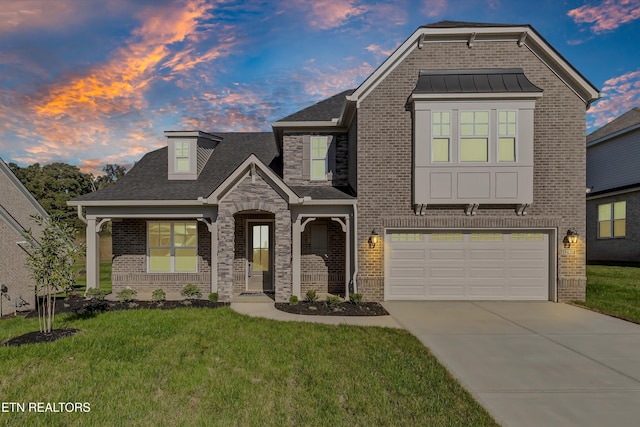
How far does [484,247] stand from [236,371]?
29.7 ft

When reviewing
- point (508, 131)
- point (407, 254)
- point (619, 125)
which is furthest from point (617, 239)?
point (407, 254)

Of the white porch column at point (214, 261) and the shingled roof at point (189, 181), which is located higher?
the shingled roof at point (189, 181)

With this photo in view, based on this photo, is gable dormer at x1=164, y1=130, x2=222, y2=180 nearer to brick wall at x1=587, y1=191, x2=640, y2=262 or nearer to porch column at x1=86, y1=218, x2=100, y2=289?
porch column at x1=86, y1=218, x2=100, y2=289

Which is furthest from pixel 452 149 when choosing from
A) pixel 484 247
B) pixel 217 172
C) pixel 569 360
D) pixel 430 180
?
pixel 217 172

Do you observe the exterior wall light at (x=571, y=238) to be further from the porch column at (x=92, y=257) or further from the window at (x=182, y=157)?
the porch column at (x=92, y=257)

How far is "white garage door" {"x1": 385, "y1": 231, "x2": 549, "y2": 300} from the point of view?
1120cm

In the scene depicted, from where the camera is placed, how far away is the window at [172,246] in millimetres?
13086

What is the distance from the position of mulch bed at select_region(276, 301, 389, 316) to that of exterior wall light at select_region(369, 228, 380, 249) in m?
1.84

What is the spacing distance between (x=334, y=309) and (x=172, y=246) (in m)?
7.16

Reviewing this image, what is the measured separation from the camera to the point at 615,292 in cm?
1171

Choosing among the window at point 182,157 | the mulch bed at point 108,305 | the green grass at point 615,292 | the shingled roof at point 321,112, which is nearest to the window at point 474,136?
the shingled roof at point 321,112

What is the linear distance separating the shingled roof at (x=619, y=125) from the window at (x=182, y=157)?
23139 millimetres

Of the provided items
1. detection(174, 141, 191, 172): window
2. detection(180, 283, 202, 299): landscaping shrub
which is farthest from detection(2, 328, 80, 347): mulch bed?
detection(174, 141, 191, 172): window

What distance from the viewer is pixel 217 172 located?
14.1m
